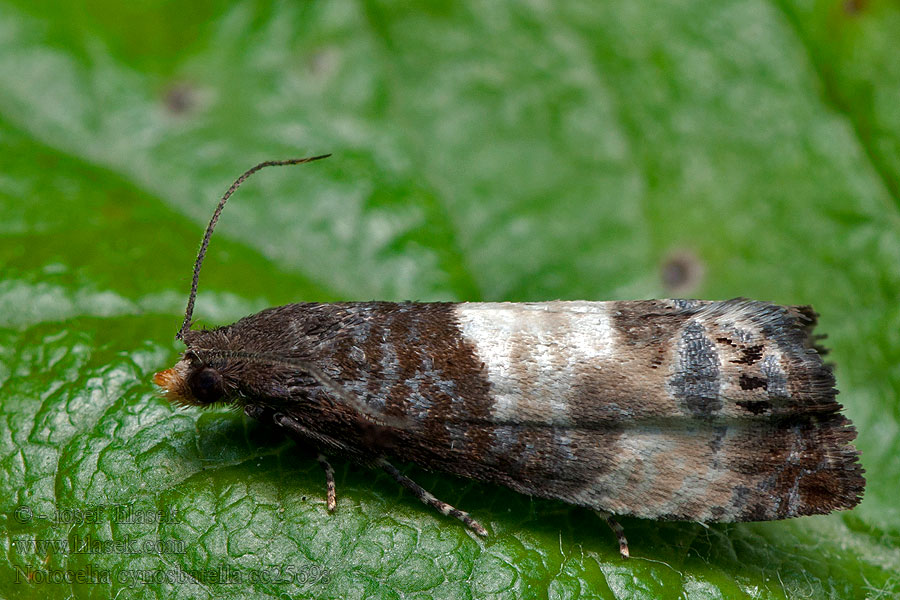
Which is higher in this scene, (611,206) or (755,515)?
(611,206)

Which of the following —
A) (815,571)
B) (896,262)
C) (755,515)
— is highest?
(896,262)

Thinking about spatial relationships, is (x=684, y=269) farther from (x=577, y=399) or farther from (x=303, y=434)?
(x=303, y=434)

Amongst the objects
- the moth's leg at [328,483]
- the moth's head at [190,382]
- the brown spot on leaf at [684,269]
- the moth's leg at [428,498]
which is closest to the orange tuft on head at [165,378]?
the moth's head at [190,382]

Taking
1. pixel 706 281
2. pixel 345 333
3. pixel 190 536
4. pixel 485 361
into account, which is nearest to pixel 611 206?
pixel 706 281

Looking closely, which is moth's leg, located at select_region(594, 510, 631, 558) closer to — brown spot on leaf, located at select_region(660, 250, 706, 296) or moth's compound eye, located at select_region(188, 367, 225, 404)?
brown spot on leaf, located at select_region(660, 250, 706, 296)

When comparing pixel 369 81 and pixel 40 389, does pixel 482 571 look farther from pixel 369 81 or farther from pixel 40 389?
pixel 369 81

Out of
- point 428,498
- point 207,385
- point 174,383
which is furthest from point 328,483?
point 174,383
